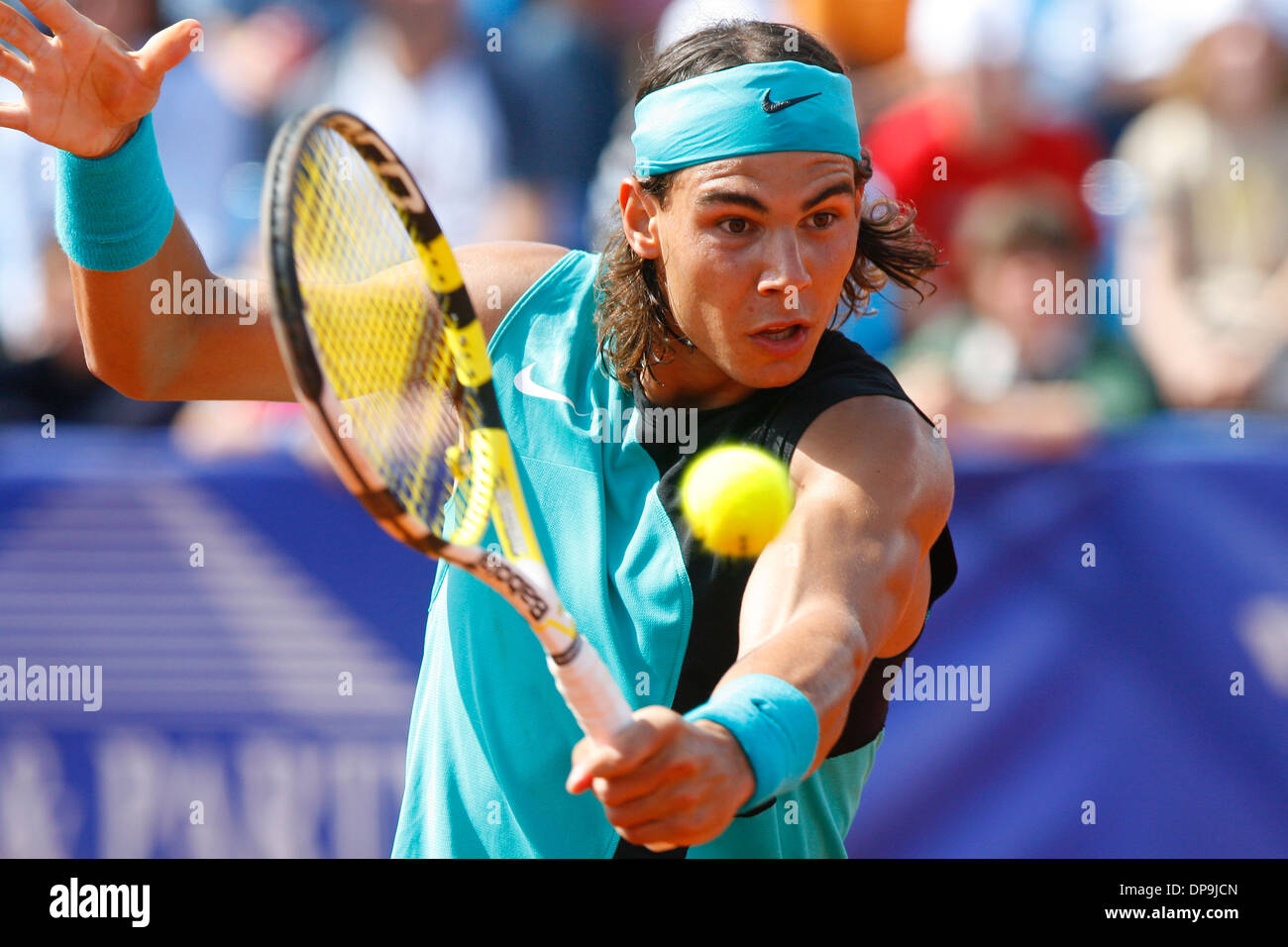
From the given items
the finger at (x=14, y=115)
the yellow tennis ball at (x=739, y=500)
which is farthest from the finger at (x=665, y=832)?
the finger at (x=14, y=115)

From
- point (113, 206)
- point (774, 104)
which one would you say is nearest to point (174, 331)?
point (113, 206)

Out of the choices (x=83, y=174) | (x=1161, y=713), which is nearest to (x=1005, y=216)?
(x=1161, y=713)

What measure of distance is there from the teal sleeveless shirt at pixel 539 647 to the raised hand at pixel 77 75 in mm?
752

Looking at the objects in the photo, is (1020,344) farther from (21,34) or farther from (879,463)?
(21,34)

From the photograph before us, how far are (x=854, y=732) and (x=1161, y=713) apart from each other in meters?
2.42

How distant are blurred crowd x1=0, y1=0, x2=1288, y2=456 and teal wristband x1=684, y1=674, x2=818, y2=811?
3.00 metres

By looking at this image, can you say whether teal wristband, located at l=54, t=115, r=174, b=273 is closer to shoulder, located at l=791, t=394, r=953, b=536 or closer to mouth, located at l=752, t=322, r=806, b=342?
mouth, located at l=752, t=322, r=806, b=342

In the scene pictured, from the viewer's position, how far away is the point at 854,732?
9.25 feet

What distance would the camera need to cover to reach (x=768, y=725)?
83.2 inches

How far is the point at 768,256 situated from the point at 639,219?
1.34 feet

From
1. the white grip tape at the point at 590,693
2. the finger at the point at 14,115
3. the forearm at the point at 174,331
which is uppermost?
the finger at the point at 14,115

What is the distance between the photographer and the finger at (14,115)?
273 cm

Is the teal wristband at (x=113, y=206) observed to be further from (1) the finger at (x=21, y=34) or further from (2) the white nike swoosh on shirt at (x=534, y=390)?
(2) the white nike swoosh on shirt at (x=534, y=390)

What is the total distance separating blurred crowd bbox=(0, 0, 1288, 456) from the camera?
5410mm
